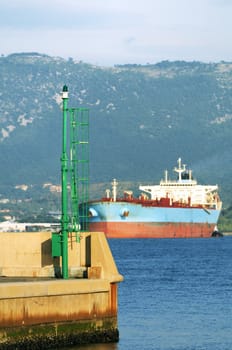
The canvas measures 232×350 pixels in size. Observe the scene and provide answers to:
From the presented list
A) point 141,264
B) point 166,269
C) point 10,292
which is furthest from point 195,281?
point 10,292

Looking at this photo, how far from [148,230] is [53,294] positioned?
130 m

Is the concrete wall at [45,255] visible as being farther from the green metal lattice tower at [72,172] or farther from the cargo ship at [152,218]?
the cargo ship at [152,218]

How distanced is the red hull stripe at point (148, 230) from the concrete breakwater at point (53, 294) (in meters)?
122

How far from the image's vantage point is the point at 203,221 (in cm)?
17188

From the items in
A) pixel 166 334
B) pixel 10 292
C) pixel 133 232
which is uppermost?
pixel 10 292

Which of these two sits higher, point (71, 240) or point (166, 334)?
point (71, 240)

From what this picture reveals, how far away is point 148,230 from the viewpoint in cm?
16075

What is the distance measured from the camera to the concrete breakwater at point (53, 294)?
29984 mm

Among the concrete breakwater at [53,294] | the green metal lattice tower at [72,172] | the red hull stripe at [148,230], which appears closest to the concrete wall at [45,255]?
the concrete breakwater at [53,294]

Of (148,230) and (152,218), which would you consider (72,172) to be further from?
(152,218)

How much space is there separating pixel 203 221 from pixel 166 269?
9725 centimetres

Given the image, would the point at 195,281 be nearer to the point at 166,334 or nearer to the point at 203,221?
the point at 166,334

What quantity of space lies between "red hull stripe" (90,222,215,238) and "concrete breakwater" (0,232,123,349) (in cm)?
12224

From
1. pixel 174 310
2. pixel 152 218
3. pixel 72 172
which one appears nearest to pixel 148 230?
pixel 152 218
